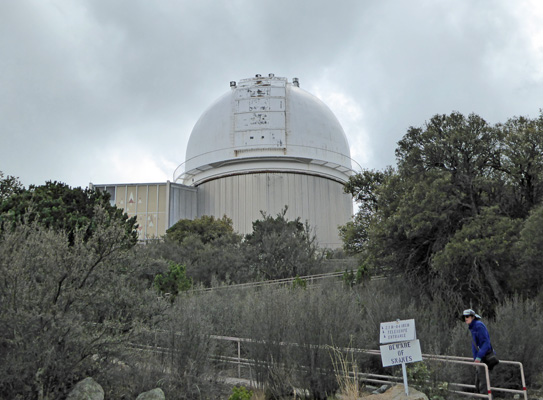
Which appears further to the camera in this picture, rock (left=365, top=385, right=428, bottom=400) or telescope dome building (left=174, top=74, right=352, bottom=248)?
telescope dome building (left=174, top=74, right=352, bottom=248)

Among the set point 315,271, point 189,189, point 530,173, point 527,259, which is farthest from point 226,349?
point 189,189

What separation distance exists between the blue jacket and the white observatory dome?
32.4 metres

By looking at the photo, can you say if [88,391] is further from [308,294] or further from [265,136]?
[265,136]

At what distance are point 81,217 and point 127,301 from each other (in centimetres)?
1218

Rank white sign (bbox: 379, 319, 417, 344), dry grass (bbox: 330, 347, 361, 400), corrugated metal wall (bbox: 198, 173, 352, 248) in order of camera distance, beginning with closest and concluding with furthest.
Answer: white sign (bbox: 379, 319, 417, 344) → dry grass (bbox: 330, 347, 361, 400) → corrugated metal wall (bbox: 198, 173, 352, 248)

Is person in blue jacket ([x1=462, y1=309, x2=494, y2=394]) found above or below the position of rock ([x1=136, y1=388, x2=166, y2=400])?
above

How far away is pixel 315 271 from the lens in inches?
950

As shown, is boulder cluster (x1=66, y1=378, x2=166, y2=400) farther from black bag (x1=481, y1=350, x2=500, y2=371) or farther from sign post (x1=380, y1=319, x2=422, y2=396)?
black bag (x1=481, y1=350, x2=500, y2=371)

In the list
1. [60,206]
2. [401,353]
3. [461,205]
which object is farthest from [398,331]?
[60,206]

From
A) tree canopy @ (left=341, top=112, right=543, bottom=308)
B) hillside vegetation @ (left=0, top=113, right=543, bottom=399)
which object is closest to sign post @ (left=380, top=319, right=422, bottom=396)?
hillside vegetation @ (left=0, top=113, right=543, bottom=399)

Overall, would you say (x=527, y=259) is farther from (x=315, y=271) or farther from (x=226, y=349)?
(x=315, y=271)

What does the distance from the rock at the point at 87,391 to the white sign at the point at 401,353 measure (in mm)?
3900

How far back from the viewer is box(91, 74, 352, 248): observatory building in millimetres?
40125

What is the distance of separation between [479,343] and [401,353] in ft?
4.90
